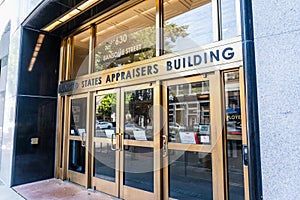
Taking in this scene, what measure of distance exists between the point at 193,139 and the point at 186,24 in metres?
1.86

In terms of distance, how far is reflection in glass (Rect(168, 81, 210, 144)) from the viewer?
2938 mm

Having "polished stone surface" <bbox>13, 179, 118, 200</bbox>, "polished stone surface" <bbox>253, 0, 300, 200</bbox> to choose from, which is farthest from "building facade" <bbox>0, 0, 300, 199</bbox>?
"polished stone surface" <bbox>13, 179, 118, 200</bbox>

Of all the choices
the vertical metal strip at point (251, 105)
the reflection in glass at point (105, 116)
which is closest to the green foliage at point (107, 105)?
the reflection in glass at point (105, 116)

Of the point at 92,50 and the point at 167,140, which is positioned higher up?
the point at 92,50

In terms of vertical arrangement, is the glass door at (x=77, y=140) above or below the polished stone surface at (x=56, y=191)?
above

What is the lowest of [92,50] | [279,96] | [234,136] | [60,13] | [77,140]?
[77,140]

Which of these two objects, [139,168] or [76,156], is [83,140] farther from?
[139,168]

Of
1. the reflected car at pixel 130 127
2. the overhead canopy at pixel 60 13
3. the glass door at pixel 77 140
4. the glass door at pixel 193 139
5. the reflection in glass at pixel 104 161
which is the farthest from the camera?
the glass door at pixel 77 140

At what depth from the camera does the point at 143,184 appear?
3.59 metres

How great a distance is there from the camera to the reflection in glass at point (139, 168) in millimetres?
3498

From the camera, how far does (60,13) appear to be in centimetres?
444

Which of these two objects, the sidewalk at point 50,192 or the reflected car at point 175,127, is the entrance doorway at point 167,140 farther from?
the sidewalk at point 50,192

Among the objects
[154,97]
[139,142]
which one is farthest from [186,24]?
[139,142]

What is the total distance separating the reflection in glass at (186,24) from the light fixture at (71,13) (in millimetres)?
1426
